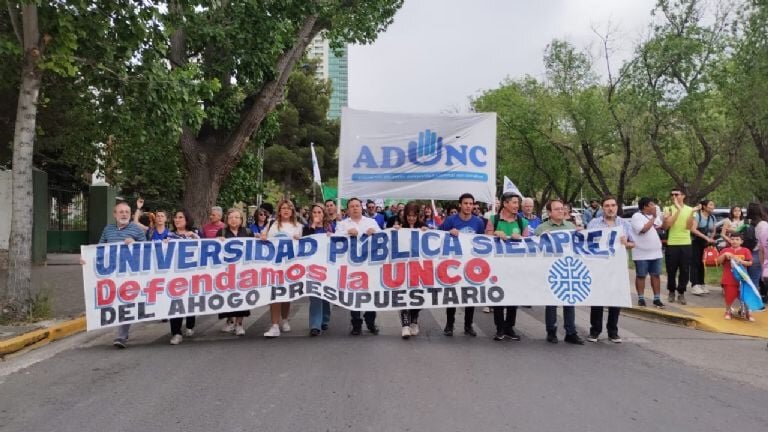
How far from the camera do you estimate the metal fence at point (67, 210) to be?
1931 centimetres

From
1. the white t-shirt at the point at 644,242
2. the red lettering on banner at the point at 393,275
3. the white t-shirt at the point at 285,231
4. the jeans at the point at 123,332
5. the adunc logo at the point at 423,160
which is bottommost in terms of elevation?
the jeans at the point at 123,332

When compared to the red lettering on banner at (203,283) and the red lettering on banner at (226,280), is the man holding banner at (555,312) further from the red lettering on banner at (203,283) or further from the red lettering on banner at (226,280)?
the red lettering on banner at (203,283)

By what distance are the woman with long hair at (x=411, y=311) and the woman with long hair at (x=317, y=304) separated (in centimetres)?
98

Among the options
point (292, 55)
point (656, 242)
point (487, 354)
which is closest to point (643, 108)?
point (292, 55)

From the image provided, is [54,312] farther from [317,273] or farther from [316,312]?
[317,273]

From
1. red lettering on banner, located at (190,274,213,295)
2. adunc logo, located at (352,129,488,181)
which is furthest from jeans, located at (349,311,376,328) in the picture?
adunc logo, located at (352,129,488,181)

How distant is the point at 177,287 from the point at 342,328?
219 centimetres

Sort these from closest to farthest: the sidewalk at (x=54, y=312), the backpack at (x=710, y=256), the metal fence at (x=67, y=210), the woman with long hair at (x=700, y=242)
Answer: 1. the sidewalk at (x=54, y=312)
2. the woman with long hair at (x=700, y=242)
3. the backpack at (x=710, y=256)
4. the metal fence at (x=67, y=210)

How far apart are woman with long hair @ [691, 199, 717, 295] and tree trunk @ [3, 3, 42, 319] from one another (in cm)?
1050

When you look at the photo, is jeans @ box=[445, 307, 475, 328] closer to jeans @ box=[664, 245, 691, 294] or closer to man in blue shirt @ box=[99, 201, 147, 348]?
man in blue shirt @ box=[99, 201, 147, 348]

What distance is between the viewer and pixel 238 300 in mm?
7949

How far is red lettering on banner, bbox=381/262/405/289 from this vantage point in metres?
8.04

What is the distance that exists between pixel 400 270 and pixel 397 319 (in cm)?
179

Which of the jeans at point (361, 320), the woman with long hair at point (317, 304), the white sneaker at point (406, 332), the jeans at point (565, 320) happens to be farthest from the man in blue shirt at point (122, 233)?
the jeans at point (565, 320)
